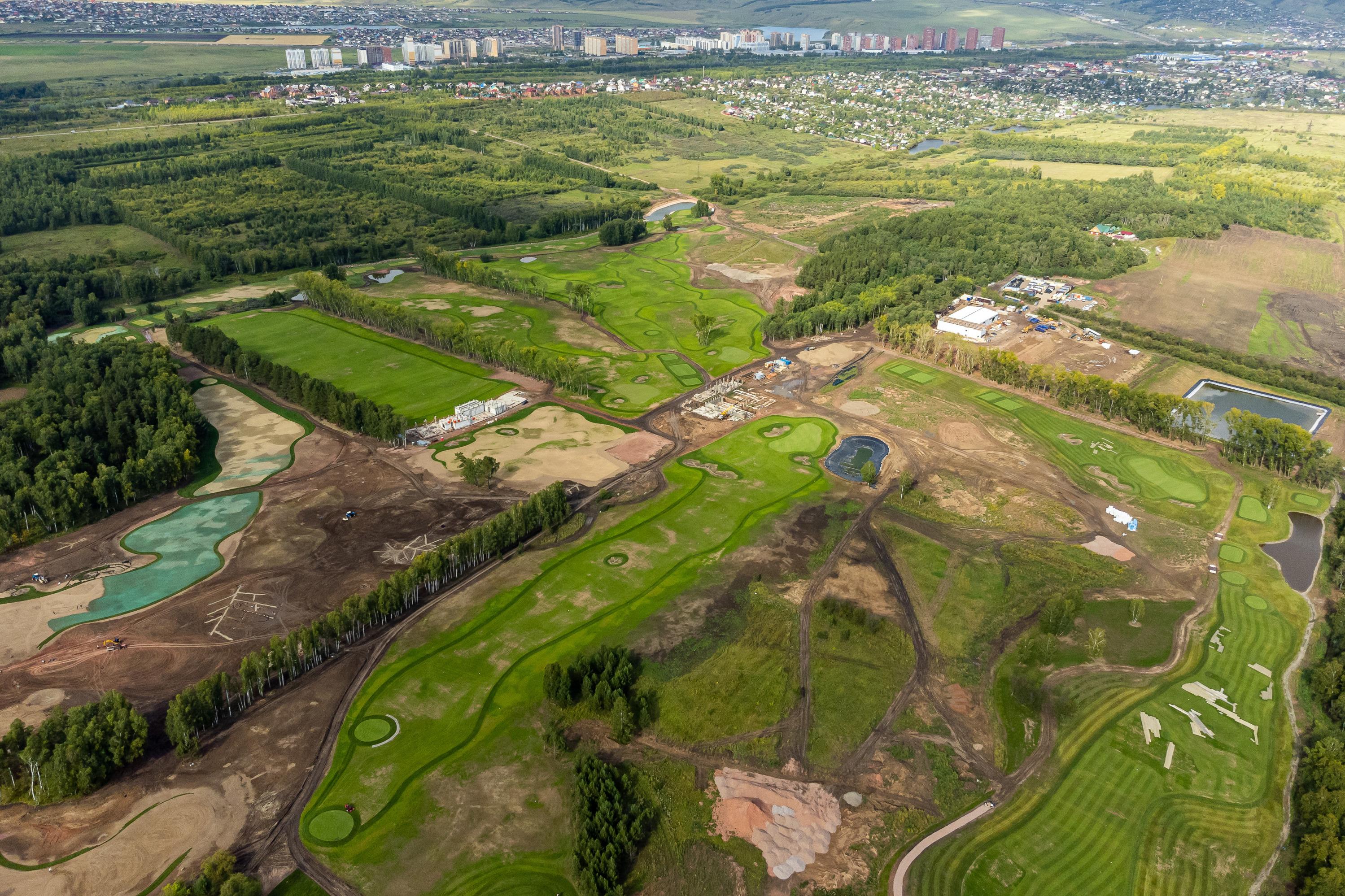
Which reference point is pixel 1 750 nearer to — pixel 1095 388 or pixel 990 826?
pixel 990 826

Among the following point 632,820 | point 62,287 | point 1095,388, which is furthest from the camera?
point 62,287

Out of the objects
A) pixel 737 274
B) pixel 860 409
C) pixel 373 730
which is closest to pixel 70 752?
pixel 373 730

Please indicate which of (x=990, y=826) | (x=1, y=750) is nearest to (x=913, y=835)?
(x=990, y=826)

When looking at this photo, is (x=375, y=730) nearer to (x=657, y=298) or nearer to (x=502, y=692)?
(x=502, y=692)

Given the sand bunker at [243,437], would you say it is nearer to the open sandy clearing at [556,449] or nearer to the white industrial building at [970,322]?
the open sandy clearing at [556,449]

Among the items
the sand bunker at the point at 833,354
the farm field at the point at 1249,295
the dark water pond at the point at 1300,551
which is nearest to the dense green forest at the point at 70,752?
the sand bunker at the point at 833,354
